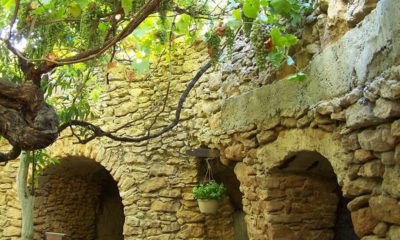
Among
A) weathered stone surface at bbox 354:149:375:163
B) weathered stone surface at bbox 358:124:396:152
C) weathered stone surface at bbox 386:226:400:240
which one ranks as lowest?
weathered stone surface at bbox 386:226:400:240

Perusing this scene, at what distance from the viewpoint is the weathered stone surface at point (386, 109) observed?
6.56 ft

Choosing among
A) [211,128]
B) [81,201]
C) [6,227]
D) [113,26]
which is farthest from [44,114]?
[81,201]

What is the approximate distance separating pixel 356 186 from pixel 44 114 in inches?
70.8

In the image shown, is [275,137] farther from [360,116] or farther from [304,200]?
[360,116]

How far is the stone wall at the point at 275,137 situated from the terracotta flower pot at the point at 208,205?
12.0 inches

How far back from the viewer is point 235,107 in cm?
373

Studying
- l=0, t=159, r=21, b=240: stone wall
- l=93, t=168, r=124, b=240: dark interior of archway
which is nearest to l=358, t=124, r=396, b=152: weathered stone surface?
l=0, t=159, r=21, b=240: stone wall

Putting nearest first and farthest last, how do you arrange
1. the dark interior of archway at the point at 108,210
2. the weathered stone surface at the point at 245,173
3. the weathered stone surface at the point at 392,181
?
the weathered stone surface at the point at 392,181
the weathered stone surface at the point at 245,173
the dark interior of archway at the point at 108,210

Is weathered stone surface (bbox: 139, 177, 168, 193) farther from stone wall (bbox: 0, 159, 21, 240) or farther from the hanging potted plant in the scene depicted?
stone wall (bbox: 0, 159, 21, 240)

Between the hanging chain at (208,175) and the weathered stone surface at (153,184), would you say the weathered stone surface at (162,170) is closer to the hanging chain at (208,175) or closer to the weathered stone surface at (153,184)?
the weathered stone surface at (153,184)

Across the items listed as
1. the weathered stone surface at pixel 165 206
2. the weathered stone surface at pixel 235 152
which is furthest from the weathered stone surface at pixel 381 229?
the weathered stone surface at pixel 165 206

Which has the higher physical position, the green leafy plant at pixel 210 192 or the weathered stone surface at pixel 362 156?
the green leafy plant at pixel 210 192

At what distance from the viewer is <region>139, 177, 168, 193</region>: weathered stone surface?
494cm

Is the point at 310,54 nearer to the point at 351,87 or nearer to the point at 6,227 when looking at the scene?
the point at 351,87
